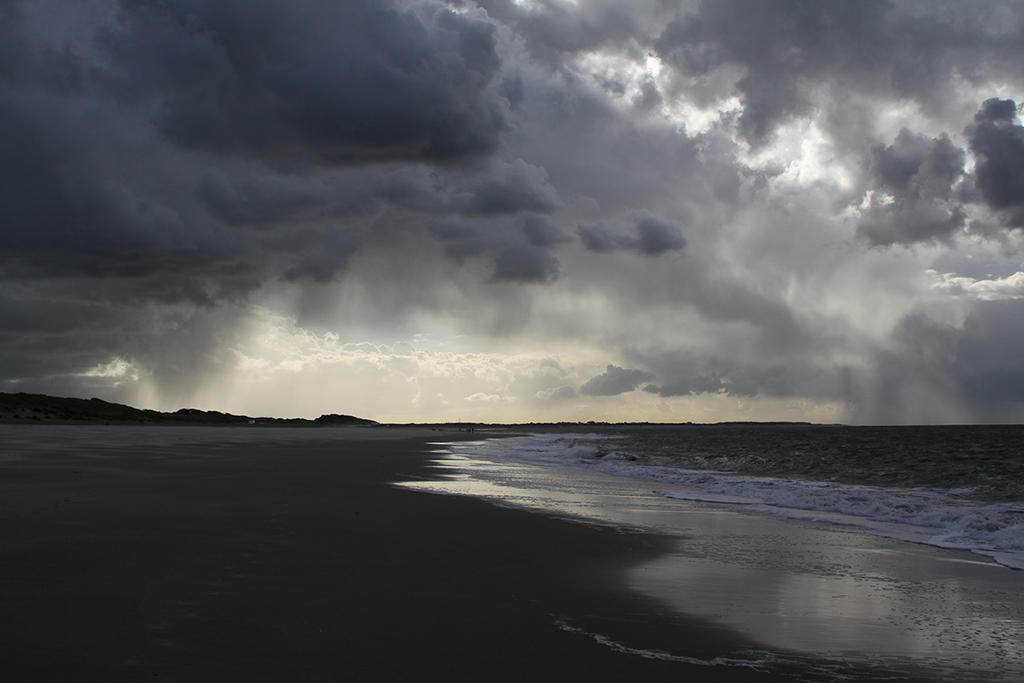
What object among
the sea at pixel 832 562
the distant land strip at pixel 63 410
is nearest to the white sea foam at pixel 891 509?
the sea at pixel 832 562

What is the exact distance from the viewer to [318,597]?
27.4ft

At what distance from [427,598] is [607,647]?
8.05ft

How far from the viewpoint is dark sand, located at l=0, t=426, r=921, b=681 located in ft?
20.6

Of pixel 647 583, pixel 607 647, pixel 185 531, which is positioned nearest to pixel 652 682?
pixel 607 647

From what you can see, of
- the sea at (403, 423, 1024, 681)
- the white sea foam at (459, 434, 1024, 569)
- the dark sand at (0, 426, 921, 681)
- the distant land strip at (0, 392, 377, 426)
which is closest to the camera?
the dark sand at (0, 426, 921, 681)

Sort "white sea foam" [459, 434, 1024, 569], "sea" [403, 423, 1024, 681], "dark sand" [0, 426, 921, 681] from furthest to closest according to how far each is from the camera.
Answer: "white sea foam" [459, 434, 1024, 569] < "sea" [403, 423, 1024, 681] < "dark sand" [0, 426, 921, 681]

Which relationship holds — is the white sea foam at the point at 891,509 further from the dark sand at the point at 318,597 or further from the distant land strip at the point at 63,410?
the distant land strip at the point at 63,410

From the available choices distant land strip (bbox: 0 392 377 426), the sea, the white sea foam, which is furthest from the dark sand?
distant land strip (bbox: 0 392 377 426)

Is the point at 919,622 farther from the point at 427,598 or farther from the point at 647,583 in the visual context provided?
the point at 427,598

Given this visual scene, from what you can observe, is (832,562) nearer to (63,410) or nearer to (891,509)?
(891,509)

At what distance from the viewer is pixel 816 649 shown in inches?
A: 289

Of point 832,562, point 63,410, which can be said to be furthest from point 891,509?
point 63,410

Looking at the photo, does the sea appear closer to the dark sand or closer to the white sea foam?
the white sea foam

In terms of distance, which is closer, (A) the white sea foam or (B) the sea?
(B) the sea
